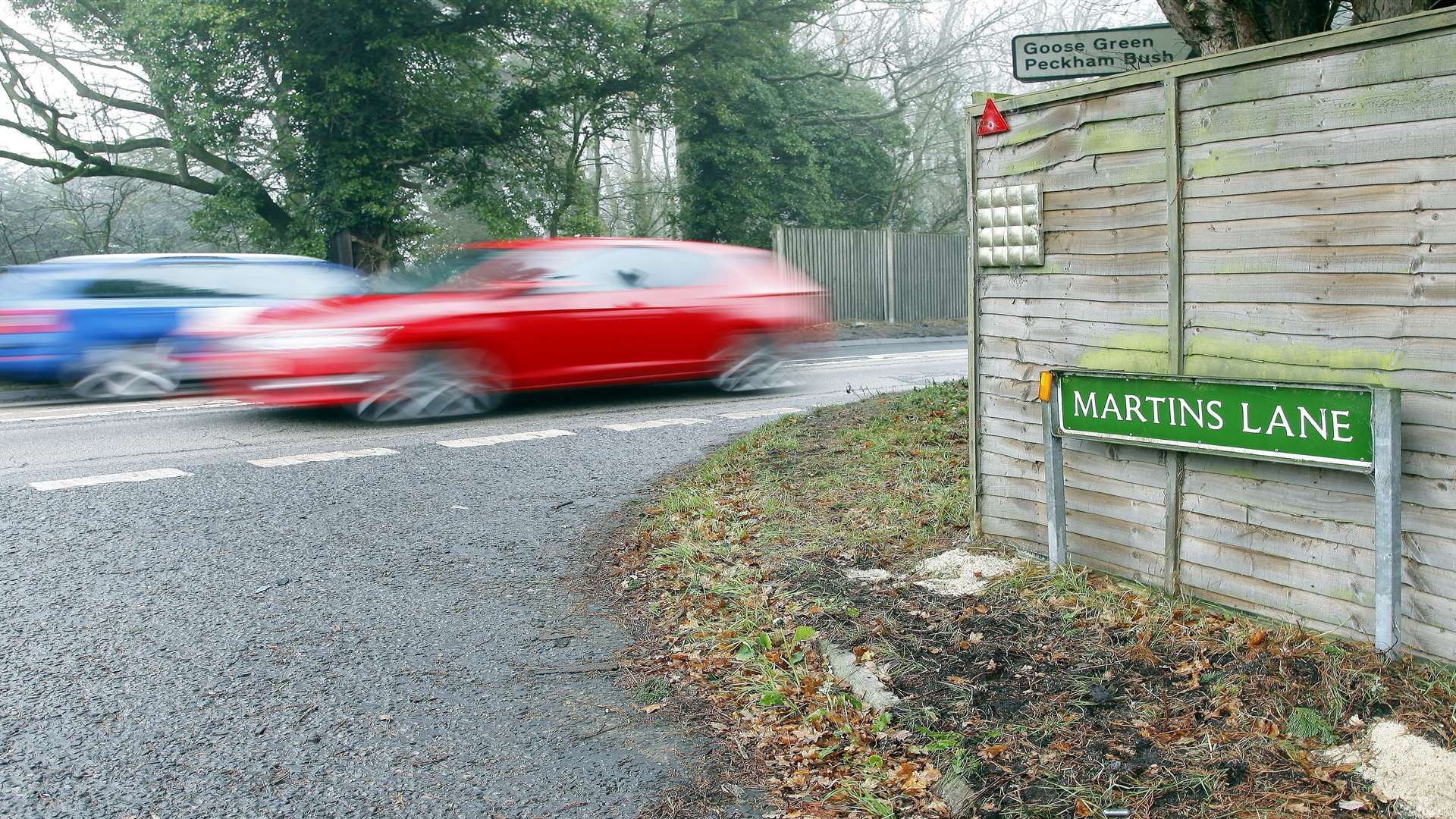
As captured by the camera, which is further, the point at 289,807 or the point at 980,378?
the point at 980,378

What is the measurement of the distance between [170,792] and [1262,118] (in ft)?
13.4

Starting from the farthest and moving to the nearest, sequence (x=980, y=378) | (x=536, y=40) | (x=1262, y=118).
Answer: (x=536, y=40) < (x=980, y=378) < (x=1262, y=118)

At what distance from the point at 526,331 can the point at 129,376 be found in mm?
5012

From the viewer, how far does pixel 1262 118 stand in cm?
387

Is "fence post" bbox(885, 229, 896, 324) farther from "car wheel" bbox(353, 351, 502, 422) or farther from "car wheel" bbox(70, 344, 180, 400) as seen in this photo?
"car wheel" bbox(70, 344, 180, 400)

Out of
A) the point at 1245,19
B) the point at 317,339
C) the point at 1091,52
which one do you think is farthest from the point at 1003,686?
the point at 317,339

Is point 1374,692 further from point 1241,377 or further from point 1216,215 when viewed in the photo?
point 1216,215

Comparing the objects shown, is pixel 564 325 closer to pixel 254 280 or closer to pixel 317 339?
pixel 317 339

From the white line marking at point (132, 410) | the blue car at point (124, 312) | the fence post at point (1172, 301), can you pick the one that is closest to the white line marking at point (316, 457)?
the white line marking at point (132, 410)

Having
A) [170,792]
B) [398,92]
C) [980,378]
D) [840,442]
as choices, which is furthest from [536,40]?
[170,792]

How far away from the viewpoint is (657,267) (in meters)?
11.2

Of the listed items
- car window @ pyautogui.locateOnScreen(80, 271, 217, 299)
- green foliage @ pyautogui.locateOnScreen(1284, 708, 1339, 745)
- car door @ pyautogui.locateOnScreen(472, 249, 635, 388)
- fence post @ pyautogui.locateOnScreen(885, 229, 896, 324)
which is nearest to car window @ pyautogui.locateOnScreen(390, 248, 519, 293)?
car door @ pyautogui.locateOnScreen(472, 249, 635, 388)

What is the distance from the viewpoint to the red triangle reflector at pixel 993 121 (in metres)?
4.85

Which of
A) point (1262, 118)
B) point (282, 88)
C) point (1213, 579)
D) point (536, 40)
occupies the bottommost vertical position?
point (1213, 579)
